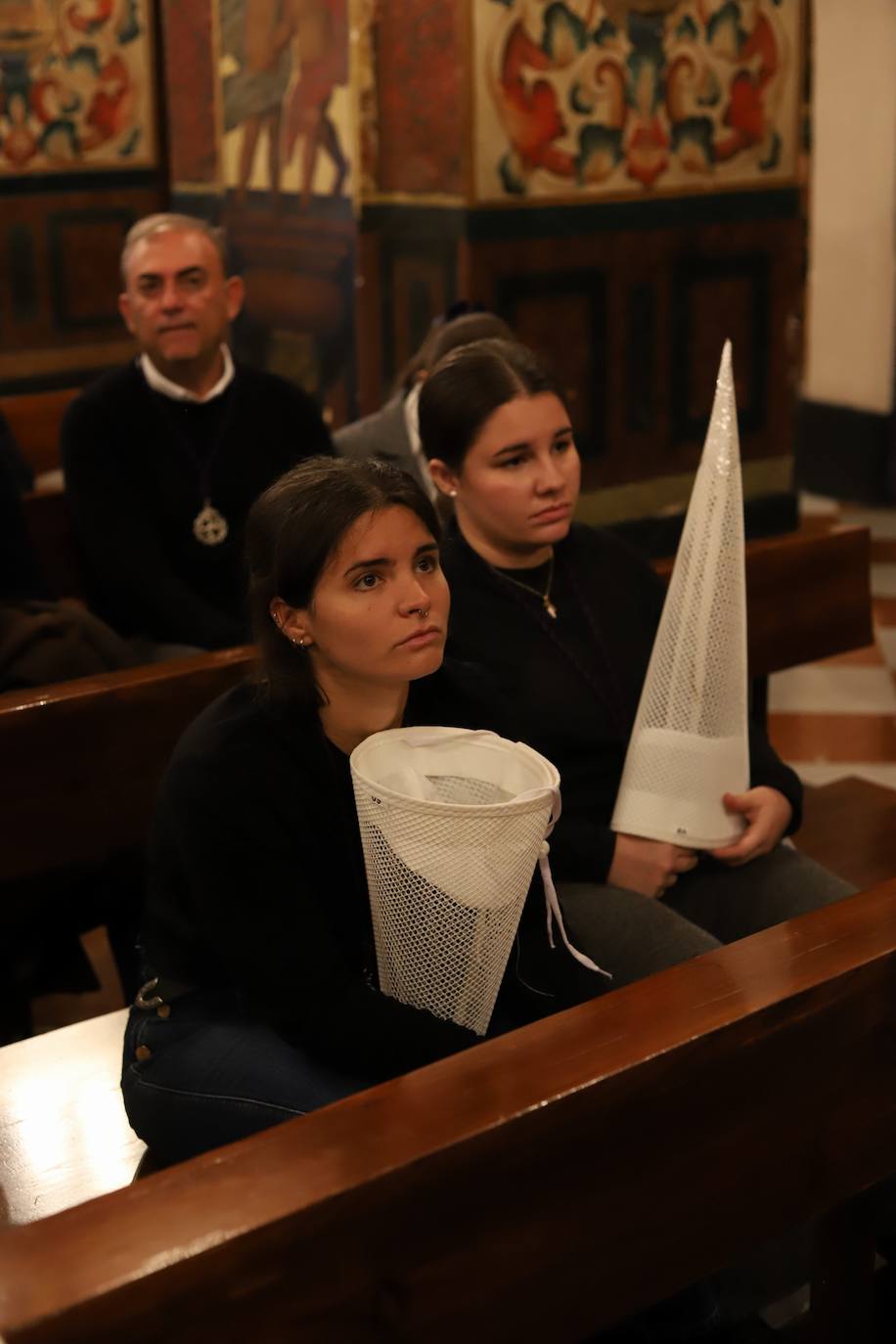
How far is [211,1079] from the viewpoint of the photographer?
172 centimetres

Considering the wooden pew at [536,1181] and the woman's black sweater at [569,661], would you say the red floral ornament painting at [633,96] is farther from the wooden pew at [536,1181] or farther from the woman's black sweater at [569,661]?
the wooden pew at [536,1181]

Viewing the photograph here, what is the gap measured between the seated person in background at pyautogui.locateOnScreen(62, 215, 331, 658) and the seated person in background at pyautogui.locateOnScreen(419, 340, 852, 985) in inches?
37.9

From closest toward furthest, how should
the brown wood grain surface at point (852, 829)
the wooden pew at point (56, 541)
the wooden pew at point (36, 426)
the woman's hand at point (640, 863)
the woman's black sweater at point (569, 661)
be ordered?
the woman's hand at point (640, 863) < the woman's black sweater at point (569, 661) < the brown wood grain surface at point (852, 829) < the wooden pew at point (56, 541) < the wooden pew at point (36, 426)

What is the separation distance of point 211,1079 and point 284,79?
3875 mm

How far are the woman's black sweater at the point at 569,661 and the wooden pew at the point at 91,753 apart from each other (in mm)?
409

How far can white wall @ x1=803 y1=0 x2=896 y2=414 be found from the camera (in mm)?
6508

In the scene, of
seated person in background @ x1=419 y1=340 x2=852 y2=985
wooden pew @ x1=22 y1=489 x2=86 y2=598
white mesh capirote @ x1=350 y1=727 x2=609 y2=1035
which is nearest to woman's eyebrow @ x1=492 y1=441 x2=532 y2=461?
seated person in background @ x1=419 y1=340 x2=852 y2=985

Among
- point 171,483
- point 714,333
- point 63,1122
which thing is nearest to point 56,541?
point 171,483

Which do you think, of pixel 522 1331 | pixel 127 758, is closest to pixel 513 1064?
pixel 522 1331

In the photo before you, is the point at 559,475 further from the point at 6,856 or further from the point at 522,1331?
the point at 522,1331

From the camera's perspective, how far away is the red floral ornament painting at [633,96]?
171 inches

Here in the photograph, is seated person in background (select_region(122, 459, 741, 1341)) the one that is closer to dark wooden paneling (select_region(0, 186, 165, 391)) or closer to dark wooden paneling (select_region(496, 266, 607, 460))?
dark wooden paneling (select_region(496, 266, 607, 460))

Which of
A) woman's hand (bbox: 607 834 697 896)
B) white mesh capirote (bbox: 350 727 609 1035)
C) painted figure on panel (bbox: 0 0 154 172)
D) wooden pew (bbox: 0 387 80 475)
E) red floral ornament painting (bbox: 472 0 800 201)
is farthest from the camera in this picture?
painted figure on panel (bbox: 0 0 154 172)

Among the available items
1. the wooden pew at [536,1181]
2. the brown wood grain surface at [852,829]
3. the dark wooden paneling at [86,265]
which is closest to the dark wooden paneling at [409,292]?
the dark wooden paneling at [86,265]
